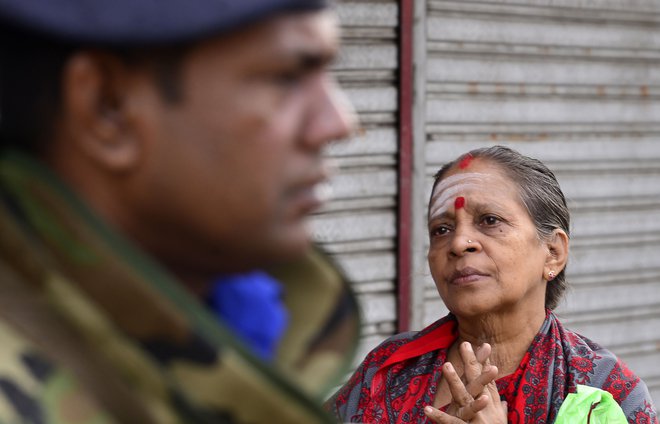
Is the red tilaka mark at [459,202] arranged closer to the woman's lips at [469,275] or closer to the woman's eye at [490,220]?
the woman's eye at [490,220]

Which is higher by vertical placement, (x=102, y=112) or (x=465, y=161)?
(x=102, y=112)

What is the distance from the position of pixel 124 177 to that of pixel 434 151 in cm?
407

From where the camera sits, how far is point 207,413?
1.00 m

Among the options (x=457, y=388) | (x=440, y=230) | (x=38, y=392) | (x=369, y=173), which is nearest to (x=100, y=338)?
(x=38, y=392)

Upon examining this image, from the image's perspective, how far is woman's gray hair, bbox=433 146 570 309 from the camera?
10.6 ft

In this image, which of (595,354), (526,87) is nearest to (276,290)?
(595,354)

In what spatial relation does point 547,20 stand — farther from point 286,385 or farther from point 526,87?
point 286,385

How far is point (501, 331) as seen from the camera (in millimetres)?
3162

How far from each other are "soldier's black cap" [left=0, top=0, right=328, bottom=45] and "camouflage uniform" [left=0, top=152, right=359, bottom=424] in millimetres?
145

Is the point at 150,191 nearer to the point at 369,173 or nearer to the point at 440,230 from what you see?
the point at 440,230

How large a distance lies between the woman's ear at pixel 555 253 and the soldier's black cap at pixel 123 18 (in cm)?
239

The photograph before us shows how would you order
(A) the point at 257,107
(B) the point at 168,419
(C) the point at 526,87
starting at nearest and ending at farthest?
(B) the point at 168,419 → (A) the point at 257,107 → (C) the point at 526,87

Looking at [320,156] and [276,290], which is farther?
[276,290]

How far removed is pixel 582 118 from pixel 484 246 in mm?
2729
